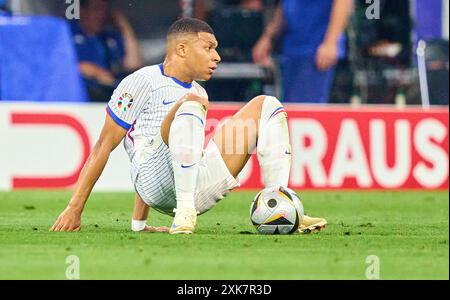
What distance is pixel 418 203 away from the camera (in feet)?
44.0

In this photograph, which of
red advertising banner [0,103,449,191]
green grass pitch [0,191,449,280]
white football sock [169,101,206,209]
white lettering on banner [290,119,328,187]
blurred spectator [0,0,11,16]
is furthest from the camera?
blurred spectator [0,0,11,16]

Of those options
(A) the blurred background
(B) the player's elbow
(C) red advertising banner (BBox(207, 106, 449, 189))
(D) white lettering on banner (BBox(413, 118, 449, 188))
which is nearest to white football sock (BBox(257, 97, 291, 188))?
(B) the player's elbow

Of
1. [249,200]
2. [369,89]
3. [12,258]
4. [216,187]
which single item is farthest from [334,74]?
[12,258]

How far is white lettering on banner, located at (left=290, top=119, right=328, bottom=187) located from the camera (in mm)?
15102

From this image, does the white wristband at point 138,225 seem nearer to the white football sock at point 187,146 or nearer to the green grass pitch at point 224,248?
the green grass pitch at point 224,248

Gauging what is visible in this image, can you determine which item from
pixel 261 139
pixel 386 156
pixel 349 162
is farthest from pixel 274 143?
pixel 386 156

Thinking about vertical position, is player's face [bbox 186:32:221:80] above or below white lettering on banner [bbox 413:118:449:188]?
below

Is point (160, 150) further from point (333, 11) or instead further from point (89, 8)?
point (89, 8)

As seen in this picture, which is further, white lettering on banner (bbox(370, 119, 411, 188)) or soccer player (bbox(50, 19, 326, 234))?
white lettering on banner (bbox(370, 119, 411, 188))

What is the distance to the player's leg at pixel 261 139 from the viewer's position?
8773 millimetres

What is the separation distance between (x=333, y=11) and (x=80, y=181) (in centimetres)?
811

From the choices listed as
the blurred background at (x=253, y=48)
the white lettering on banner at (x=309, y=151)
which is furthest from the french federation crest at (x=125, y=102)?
the blurred background at (x=253, y=48)

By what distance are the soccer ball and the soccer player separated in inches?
6.3

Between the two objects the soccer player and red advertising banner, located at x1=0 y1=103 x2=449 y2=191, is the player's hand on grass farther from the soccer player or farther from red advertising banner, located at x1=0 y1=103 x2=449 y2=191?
red advertising banner, located at x1=0 y1=103 x2=449 y2=191
